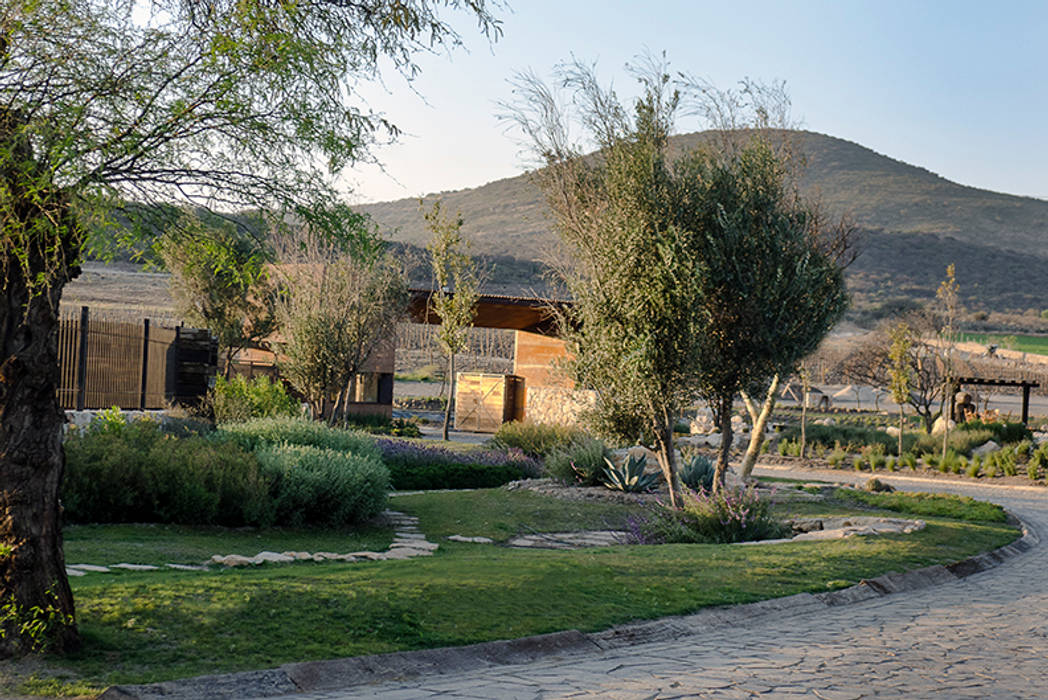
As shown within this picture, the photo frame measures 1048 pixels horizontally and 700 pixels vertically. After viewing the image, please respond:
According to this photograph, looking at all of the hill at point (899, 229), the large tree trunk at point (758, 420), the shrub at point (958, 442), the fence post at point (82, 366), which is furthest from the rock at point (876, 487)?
the hill at point (899, 229)

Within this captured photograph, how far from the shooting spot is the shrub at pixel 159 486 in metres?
12.0

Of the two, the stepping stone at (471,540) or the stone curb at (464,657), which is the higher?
the stone curb at (464,657)

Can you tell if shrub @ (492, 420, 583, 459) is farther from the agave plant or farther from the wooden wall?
the wooden wall

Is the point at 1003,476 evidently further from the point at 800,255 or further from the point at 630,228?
the point at 630,228

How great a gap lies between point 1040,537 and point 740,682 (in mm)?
11020

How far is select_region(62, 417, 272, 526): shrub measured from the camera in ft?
39.3

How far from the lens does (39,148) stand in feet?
17.9

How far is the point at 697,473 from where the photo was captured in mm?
17141

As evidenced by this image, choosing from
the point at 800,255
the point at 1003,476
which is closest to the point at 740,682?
the point at 800,255

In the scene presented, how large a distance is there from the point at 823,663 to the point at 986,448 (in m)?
26.0

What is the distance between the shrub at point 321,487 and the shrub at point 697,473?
18.2ft

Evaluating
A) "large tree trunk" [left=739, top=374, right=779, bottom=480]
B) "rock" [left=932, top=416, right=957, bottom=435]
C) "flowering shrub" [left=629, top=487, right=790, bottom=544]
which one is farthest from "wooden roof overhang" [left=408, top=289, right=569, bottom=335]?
"flowering shrub" [left=629, top=487, right=790, bottom=544]

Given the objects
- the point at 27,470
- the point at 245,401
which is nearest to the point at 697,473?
the point at 245,401

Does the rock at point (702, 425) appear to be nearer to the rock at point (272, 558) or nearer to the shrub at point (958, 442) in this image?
the shrub at point (958, 442)
